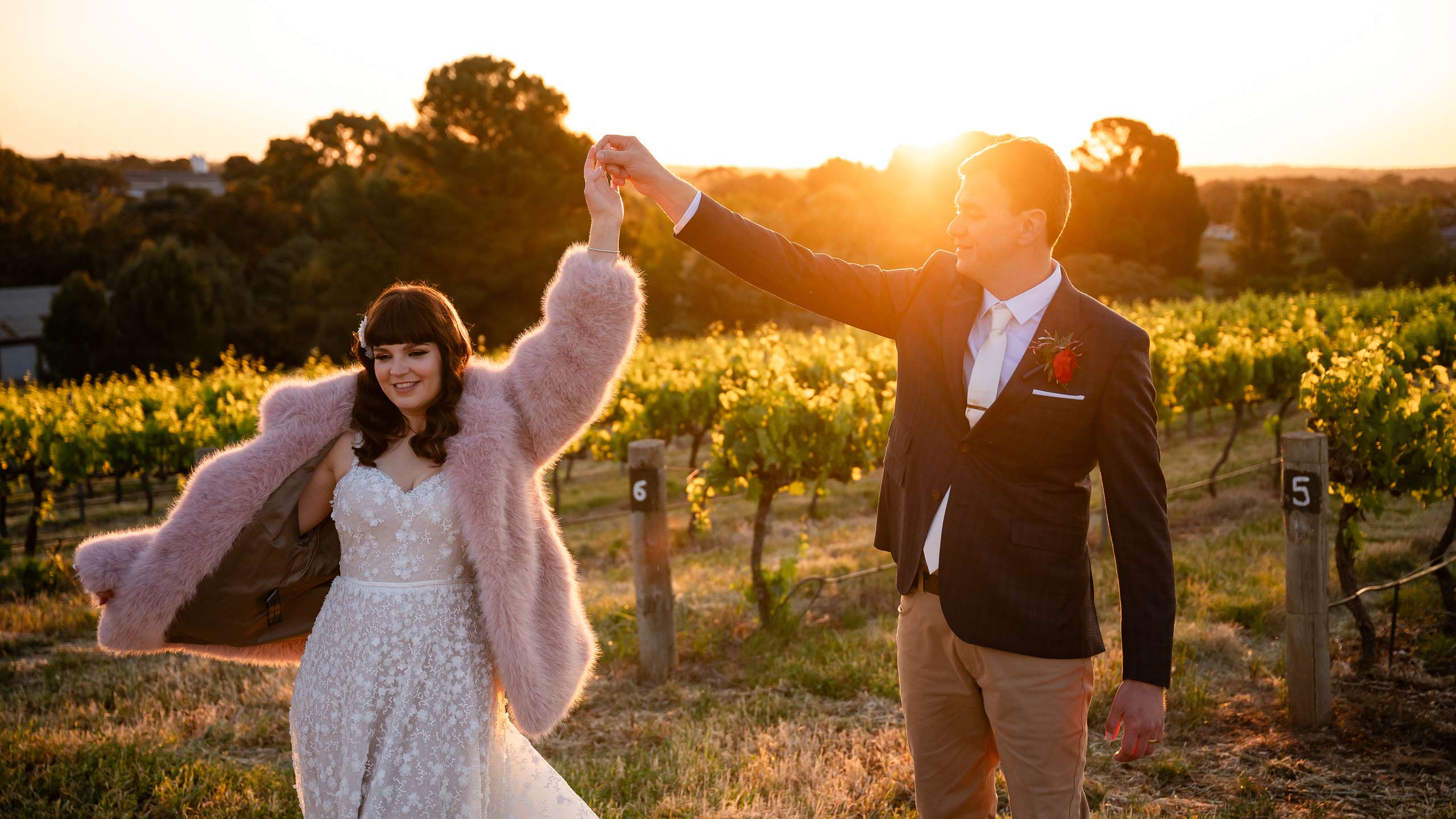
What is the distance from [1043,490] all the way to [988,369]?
31cm

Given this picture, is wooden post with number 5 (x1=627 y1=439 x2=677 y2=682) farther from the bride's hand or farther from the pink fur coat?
the bride's hand

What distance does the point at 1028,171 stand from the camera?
6.71ft

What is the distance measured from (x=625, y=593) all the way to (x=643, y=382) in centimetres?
506

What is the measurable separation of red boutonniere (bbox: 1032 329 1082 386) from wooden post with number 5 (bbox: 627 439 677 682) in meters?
3.24

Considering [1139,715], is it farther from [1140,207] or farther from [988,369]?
[1140,207]

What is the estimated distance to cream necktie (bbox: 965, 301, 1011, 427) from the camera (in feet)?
6.93

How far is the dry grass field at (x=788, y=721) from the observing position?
364 centimetres

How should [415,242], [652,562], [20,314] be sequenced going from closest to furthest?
1. [652,562]
2. [415,242]
3. [20,314]

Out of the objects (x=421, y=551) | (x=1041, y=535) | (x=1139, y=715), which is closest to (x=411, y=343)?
(x=421, y=551)

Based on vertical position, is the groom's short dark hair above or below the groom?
above

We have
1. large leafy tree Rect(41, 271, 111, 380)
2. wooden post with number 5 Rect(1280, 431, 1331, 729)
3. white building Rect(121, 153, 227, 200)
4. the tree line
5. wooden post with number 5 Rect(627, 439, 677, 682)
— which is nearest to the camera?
wooden post with number 5 Rect(1280, 431, 1331, 729)

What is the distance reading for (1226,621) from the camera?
598 cm

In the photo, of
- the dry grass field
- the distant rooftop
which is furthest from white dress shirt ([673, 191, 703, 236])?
the distant rooftop

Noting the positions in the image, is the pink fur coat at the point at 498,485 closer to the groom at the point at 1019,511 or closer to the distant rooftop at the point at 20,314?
the groom at the point at 1019,511
